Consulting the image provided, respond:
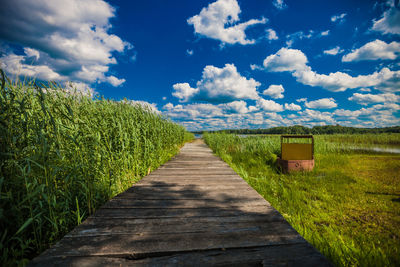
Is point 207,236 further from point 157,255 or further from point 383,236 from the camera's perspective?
point 383,236

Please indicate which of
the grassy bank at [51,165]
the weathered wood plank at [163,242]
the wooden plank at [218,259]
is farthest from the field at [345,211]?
the grassy bank at [51,165]

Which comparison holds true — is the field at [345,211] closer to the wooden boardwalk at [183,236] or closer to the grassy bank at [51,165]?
the wooden boardwalk at [183,236]

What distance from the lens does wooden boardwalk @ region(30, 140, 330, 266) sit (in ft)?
3.80

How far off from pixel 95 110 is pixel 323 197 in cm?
547

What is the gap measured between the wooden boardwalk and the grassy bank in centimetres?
38

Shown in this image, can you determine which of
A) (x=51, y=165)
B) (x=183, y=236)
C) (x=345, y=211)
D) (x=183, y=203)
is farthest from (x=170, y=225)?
(x=345, y=211)

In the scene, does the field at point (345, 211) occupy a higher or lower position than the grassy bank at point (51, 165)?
lower

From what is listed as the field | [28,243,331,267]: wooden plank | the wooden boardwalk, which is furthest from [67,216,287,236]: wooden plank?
the field

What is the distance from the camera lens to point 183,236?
1422 mm

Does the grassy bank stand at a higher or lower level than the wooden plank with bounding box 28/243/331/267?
higher

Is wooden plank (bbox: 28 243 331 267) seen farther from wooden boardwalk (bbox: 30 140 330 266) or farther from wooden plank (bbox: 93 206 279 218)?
wooden plank (bbox: 93 206 279 218)

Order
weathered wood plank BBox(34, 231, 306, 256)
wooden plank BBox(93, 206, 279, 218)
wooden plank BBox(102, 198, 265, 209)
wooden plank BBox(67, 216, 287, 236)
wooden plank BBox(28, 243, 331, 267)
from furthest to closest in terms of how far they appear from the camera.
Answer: wooden plank BBox(102, 198, 265, 209) < wooden plank BBox(93, 206, 279, 218) < wooden plank BBox(67, 216, 287, 236) < weathered wood plank BBox(34, 231, 306, 256) < wooden plank BBox(28, 243, 331, 267)

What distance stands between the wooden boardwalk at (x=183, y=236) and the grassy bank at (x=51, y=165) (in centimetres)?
38

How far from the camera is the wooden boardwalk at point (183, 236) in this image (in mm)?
1159
